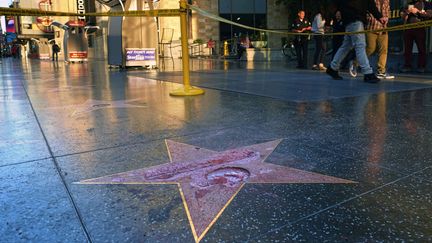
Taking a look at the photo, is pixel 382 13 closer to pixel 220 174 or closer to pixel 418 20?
pixel 418 20

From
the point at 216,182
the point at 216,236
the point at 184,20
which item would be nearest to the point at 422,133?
the point at 216,182

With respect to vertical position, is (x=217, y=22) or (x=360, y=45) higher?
(x=217, y=22)

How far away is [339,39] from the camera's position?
9.82m

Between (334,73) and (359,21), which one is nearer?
(359,21)

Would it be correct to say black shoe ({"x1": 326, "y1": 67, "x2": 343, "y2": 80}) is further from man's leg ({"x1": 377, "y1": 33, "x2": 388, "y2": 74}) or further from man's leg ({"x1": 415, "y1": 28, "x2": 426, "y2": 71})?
man's leg ({"x1": 415, "y1": 28, "x2": 426, "y2": 71})

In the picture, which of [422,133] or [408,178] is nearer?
[408,178]

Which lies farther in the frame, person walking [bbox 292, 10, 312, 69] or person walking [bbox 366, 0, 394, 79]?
person walking [bbox 292, 10, 312, 69]

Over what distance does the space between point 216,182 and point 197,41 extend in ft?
92.1

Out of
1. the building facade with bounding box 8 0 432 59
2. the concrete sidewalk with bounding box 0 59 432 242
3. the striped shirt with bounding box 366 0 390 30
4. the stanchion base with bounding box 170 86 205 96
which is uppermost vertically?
the building facade with bounding box 8 0 432 59

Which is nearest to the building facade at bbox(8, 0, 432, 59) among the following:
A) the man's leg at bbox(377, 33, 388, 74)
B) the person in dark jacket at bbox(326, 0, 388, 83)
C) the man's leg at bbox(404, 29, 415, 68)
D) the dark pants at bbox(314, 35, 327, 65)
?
the dark pants at bbox(314, 35, 327, 65)

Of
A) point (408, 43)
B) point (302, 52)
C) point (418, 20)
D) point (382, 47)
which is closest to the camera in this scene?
point (382, 47)

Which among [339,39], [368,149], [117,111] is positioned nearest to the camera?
[368,149]

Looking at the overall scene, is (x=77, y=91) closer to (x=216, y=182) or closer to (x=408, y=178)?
(x=216, y=182)

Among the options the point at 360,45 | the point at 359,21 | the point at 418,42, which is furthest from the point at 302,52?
the point at 360,45
